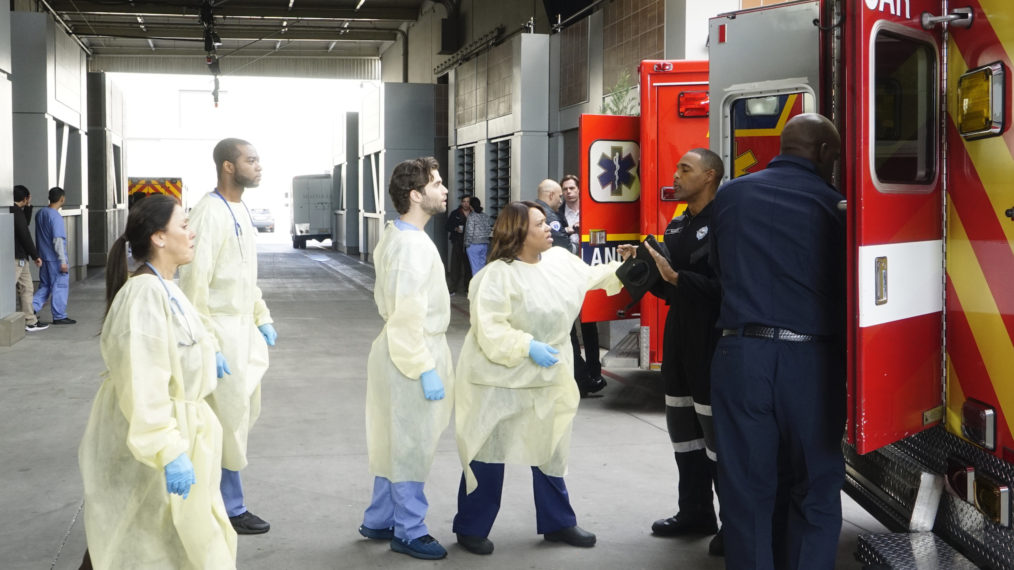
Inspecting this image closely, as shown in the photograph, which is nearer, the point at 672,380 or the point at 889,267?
the point at 889,267

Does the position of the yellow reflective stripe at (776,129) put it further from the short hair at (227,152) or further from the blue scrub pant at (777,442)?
the short hair at (227,152)

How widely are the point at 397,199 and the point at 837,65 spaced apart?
6.57ft

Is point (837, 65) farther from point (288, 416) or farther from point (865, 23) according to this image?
point (288, 416)

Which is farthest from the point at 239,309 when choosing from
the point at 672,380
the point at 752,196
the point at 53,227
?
the point at 53,227

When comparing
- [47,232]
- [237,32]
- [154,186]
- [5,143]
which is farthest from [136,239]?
[154,186]

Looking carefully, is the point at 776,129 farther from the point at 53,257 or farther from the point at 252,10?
the point at 252,10

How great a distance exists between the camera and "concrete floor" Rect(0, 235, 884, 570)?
4902mm

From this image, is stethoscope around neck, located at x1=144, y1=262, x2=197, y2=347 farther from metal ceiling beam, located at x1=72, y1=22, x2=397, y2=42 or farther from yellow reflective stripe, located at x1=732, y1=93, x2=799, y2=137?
metal ceiling beam, located at x1=72, y1=22, x2=397, y2=42

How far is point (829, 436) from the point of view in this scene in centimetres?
369

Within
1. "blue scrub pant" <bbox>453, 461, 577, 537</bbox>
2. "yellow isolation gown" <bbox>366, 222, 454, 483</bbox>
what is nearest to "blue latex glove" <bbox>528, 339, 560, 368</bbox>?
"yellow isolation gown" <bbox>366, 222, 454, 483</bbox>

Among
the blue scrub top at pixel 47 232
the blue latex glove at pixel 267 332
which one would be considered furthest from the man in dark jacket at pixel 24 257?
the blue latex glove at pixel 267 332

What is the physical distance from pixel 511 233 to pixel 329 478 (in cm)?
229

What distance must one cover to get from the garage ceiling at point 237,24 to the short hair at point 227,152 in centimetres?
1955

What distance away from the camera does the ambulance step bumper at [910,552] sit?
133 inches
